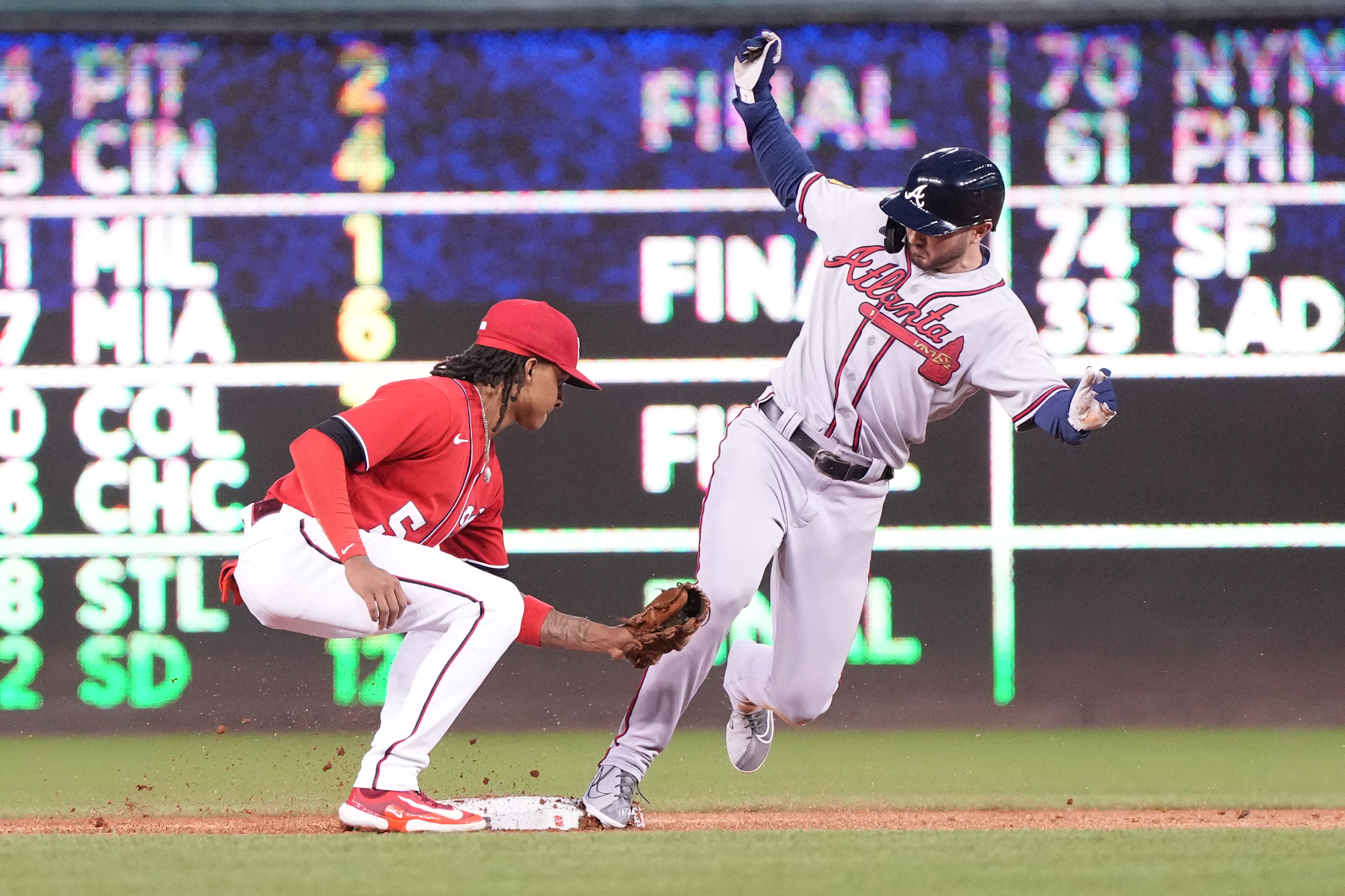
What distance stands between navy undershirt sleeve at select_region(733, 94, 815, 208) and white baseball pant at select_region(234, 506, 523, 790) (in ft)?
4.67

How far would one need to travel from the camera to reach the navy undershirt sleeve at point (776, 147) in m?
4.16

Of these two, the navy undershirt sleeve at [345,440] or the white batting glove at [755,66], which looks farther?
the white batting glove at [755,66]

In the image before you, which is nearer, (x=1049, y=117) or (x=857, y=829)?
(x=857, y=829)

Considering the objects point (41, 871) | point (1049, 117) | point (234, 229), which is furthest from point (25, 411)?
point (1049, 117)

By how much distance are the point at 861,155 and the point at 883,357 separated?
1.94 metres

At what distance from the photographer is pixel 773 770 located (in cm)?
493

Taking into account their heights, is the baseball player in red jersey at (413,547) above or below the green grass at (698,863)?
above

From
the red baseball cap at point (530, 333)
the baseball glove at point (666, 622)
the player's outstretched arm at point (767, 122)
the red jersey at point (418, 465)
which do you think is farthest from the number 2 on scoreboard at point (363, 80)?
the baseball glove at point (666, 622)

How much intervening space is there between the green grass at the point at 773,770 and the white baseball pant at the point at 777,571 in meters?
0.49

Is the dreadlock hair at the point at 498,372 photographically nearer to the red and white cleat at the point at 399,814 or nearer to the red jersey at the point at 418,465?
the red jersey at the point at 418,465

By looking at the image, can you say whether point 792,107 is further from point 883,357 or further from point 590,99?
point 883,357

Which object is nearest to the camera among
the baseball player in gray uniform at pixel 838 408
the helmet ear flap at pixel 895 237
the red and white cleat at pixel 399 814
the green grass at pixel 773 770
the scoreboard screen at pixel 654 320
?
the red and white cleat at pixel 399 814

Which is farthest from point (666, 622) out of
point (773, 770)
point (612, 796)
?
point (773, 770)

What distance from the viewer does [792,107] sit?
5.58 metres
